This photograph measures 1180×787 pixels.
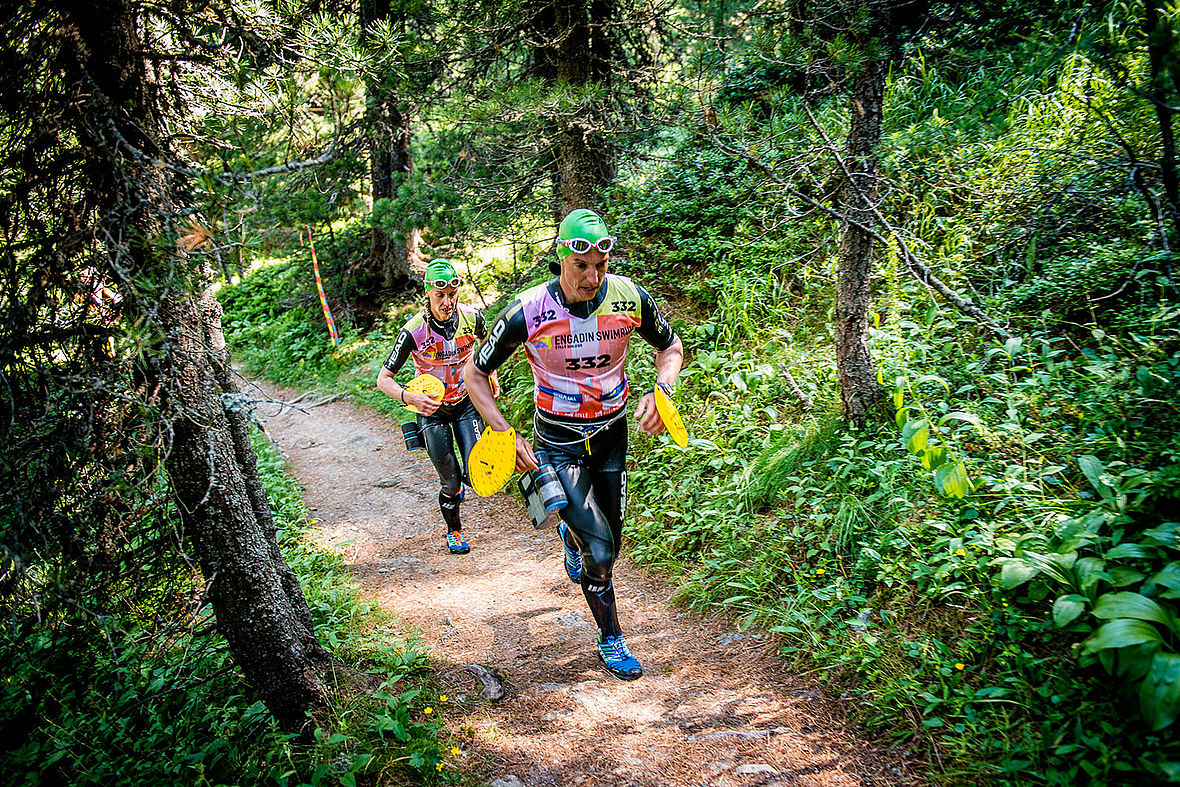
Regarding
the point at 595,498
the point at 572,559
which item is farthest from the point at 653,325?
the point at 572,559

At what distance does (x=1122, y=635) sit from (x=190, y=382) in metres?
4.56

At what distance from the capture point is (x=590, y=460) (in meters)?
4.40

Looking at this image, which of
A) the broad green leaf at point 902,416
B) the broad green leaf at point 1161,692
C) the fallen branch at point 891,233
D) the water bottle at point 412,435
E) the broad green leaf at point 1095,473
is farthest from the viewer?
the water bottle at point 412,435

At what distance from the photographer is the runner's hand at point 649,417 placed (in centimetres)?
410

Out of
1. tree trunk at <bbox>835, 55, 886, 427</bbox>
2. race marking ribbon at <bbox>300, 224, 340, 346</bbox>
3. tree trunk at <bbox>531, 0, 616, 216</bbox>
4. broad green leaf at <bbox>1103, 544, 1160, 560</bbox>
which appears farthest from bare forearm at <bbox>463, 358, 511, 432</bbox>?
race marking ribbon at <bbox>300, 224, 340, 346</bbox>

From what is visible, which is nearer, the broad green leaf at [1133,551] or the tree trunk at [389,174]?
the broad green leaf at [1133,551]

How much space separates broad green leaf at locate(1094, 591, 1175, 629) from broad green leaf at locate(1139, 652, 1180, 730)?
0.59ft

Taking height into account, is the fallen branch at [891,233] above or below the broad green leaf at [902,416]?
above

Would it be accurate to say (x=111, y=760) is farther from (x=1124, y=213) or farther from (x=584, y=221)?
(x=1124, y=213)

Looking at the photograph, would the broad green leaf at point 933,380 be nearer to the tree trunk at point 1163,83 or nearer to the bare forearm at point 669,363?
the tree trunk at point 1163,83

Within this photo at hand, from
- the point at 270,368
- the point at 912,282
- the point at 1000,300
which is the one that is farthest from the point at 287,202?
the point at 1000,300

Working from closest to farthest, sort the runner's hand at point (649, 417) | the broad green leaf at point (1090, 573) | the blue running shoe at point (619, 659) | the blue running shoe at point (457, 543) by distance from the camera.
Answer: the broad green leaf at point (1090, 573) < the runner's hand at point (649, 417) < the blue running shoe at point (619, 659) < the blue running shoe at point (457, 543)

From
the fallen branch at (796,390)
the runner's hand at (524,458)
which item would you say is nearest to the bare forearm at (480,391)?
the runner's hand at (524,458)

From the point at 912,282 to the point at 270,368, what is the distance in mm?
14977
